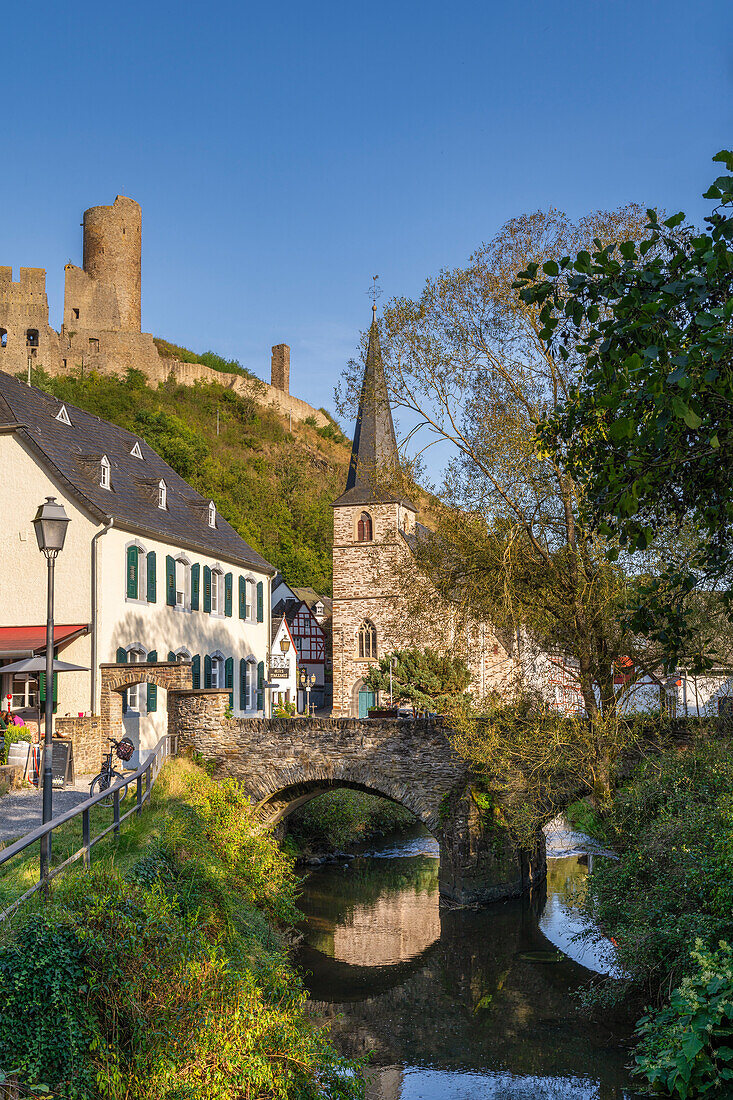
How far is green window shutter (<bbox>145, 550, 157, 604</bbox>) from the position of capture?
23.0 metres

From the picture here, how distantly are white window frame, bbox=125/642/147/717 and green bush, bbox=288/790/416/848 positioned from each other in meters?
5.35

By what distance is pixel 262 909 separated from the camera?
13773 mm

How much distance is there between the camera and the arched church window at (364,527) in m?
41.2

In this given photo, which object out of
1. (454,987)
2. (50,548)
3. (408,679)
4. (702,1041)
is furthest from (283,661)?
(702,1041)

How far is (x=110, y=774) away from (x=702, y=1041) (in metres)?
8.85

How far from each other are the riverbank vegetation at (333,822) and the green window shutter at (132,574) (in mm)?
Answer: 7271

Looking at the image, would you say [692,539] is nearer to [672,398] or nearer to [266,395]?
[672,398]

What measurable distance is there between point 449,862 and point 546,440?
13.2 m

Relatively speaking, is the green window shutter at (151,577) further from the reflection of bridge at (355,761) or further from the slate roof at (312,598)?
the slate roof at (312,598)

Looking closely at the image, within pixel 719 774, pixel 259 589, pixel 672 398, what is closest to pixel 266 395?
pixel 259 589

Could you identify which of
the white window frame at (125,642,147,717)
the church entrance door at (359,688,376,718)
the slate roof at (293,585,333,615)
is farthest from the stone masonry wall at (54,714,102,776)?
the slate roof at (293,585,333,615)

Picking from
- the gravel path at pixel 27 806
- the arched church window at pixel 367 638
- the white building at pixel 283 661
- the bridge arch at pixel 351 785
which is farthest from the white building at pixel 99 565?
the white building at pixel 283 661

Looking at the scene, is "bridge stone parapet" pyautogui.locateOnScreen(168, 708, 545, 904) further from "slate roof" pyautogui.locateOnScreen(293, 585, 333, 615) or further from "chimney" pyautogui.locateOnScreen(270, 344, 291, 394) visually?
"chimney" pyautogui.locateOnScreen(270, 344, 291, 394)

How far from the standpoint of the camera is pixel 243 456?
75.4 metres
